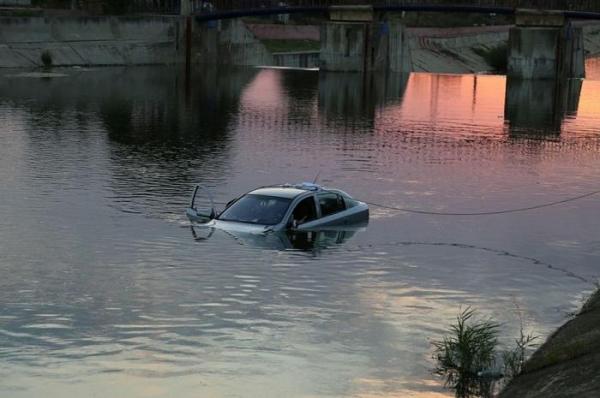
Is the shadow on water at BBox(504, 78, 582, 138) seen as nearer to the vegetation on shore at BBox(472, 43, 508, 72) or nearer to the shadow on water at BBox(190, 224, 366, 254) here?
the shadow on water at BBox(190, 224, 366, 254)

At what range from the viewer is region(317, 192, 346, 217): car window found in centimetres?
3919

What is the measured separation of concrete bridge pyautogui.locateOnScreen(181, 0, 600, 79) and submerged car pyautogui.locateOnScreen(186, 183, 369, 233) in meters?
93.9

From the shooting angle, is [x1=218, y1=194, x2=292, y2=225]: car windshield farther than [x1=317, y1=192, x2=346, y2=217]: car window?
No

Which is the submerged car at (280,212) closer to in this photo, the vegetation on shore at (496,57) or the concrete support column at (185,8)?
the concrete support column at (185,8)

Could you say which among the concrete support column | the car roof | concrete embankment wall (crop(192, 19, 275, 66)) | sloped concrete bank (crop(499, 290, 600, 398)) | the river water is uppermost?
the concrete support column

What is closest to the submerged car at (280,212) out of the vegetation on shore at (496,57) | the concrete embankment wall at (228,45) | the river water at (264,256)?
the river water at (264,256)

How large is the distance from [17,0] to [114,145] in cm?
8671

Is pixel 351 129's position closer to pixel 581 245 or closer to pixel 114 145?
pixel 114 145

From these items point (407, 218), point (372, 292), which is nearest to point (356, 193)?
point (407, 218)

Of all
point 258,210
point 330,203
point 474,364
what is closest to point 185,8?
point 330,203

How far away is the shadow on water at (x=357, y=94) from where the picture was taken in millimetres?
87875

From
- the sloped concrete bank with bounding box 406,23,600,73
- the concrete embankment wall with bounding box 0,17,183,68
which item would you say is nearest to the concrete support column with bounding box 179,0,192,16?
the concrete embankment wall with bounding box 0,17,183,68

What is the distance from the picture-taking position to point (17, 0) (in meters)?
144

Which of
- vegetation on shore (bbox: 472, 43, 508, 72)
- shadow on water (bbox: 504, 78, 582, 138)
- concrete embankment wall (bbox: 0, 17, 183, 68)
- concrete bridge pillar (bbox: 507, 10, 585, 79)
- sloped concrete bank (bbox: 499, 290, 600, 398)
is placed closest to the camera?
sloped concrete bank (bbox: 499, 290, 600, 398)
